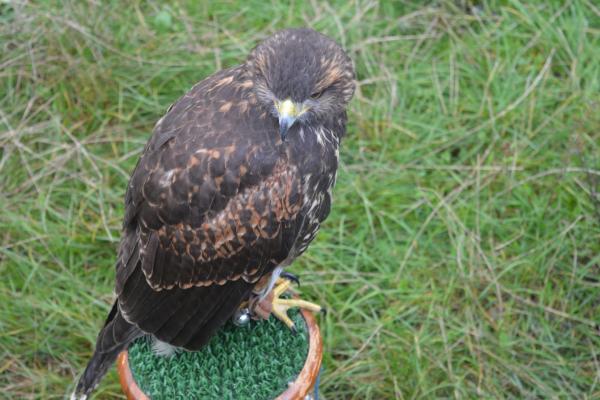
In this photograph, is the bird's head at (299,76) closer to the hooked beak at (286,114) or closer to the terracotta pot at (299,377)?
the hooked beak at (286,114)

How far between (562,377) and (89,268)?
2.86 meters

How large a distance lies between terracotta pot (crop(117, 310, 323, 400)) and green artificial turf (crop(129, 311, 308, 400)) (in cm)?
3

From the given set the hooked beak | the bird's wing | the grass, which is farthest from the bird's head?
the grass

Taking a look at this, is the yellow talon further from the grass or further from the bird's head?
the bird's head

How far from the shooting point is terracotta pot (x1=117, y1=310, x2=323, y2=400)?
3.71 meters

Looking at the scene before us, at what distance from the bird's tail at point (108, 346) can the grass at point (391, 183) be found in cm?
82

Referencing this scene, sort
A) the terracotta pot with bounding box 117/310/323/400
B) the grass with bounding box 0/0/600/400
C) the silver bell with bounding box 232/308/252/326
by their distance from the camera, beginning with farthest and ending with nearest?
the grass with bounding box 0/0/600/400 < the silver bell with bounding box 232/308/252/326 < the terracotta pot with bounding box 117/310/323/400

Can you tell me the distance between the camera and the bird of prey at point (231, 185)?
10.9 feet

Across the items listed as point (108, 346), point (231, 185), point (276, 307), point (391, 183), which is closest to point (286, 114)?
point (231, 185)

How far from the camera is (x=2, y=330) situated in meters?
4.77

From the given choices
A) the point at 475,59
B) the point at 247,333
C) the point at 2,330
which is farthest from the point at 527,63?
the point at 2,330

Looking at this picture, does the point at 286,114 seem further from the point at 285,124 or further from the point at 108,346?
the point at 108,346

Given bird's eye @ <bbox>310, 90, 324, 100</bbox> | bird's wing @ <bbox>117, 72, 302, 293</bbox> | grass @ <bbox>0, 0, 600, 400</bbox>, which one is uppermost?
bird's eye @ <bbox>310, 90, 324, 100</bbox>

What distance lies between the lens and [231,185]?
10.9 ft
